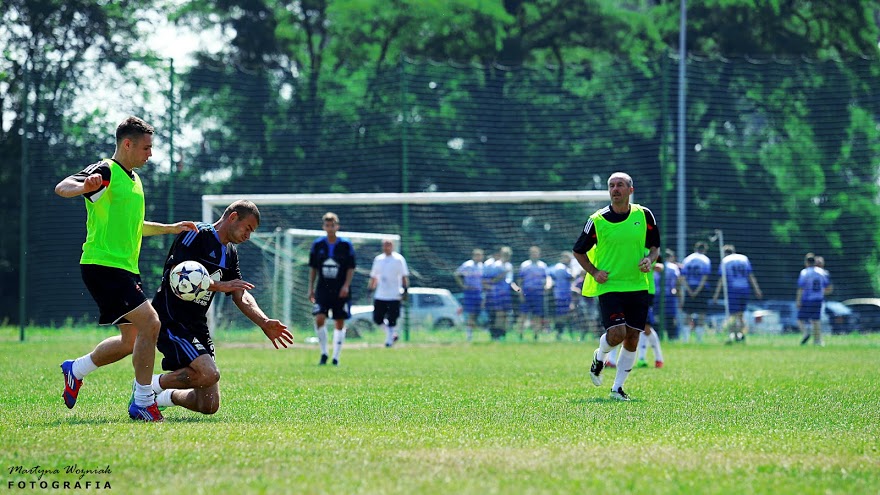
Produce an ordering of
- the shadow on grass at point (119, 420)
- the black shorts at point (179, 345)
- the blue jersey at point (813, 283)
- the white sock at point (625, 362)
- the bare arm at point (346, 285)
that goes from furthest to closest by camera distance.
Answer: the blue jersey at point (813, 283)
the bare arm at point (346, 285)
the white sock at point (625, 362)
the black shorts at point (179, 345)
the shadow on grass at point (119, 420)

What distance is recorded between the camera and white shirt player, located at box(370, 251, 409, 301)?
2253cm

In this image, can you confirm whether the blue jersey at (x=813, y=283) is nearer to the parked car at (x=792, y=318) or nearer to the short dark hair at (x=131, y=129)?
the parked car at (x=792, y=318)

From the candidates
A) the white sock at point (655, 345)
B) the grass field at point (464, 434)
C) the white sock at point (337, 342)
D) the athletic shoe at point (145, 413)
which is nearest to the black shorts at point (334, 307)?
the white sock at point (337, 342)

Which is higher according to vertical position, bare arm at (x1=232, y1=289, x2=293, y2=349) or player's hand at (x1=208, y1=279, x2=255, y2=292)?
player's hand at (x1=208, y1=279, x2=255, y2=292)

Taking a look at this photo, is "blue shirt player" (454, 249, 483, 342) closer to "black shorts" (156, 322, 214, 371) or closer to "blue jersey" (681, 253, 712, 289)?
"blue jersey" (681, 253, 712, 289)

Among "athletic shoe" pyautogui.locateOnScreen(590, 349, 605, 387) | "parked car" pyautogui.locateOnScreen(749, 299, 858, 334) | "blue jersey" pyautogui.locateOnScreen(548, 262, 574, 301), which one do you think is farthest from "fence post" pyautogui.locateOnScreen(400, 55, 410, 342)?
"athletic shoe" pyautogui.locateOnScreen(590, 349, 605, 387)

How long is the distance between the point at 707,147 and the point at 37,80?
53.1ft

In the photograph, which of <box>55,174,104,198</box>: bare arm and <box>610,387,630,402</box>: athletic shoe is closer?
<box>55,174,104,198</box>: bare arm

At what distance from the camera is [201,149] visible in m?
27.5

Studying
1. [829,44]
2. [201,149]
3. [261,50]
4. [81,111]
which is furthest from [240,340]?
[829,44]

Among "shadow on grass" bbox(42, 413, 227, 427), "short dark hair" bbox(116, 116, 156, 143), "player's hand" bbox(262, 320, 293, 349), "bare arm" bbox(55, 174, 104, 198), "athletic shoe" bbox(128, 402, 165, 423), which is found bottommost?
"shadow on grass" bbox(42, 413, 227, 427)

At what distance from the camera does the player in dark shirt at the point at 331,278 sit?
1686 centimetres

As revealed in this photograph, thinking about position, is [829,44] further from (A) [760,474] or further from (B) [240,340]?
(A) [760,474]

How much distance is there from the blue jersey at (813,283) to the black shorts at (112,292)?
60.8 feet
